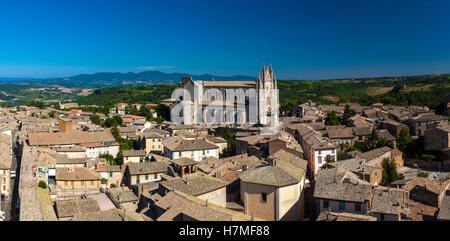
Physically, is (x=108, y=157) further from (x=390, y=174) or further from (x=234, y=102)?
(x=234, y=102)

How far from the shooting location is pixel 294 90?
5763 inches

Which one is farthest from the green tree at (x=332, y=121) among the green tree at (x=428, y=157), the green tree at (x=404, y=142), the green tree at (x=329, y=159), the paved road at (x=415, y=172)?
the green tree at (x=329, y=159)

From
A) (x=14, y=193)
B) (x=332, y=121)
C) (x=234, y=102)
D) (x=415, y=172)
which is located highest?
(x=234, y=102)

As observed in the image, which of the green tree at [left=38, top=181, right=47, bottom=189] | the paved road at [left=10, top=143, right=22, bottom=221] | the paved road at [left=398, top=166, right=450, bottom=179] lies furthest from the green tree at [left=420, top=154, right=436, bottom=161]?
the paved road at [left=10, top=143, right=22, bottom=221]

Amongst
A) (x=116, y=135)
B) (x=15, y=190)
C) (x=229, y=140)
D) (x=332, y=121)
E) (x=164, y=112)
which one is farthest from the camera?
(x=164, y=112)

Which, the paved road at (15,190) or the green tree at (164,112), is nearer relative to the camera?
the paved road at (15,190)

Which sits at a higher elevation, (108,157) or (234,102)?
(234,102)

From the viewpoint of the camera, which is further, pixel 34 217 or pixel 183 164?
pixel 183 164

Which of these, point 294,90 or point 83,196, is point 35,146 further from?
point 294,90

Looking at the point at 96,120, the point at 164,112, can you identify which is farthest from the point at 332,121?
the point at 96,120

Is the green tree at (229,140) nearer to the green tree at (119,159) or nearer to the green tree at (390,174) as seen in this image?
the green tree at (119,159)
